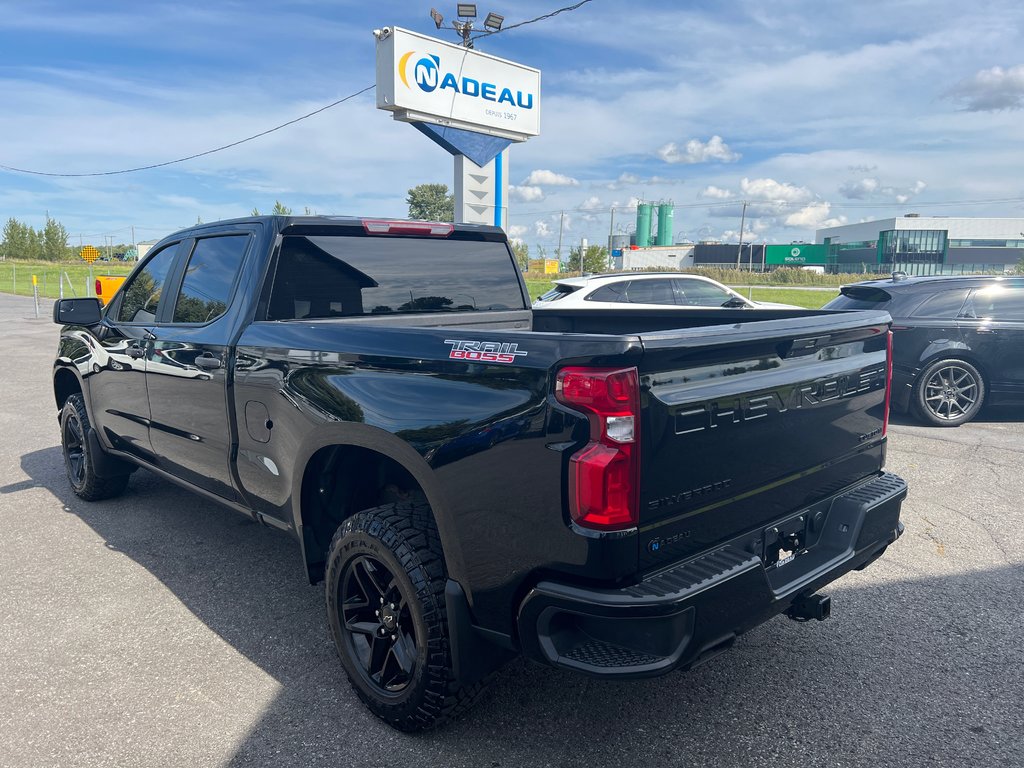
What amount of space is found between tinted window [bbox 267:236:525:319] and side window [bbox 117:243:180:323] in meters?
1.23

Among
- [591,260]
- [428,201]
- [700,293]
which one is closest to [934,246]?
[591,260]

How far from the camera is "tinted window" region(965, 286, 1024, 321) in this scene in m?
7.79

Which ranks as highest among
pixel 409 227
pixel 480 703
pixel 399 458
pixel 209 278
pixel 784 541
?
pixel 409 227

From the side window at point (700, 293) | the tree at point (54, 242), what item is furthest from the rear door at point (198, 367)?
the tree at point (54, 242)

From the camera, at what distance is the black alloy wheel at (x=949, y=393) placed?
311 inches

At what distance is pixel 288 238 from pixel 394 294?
1.97ft

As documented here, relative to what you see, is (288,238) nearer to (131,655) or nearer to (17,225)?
(131,655)

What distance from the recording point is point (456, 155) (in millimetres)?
17594

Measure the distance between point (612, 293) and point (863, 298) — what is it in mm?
4002

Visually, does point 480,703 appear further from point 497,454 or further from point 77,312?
point 77,312

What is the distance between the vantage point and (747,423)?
99.1 inches

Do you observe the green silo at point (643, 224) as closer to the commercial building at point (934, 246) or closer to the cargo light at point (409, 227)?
the commercial building at point (934, 246)

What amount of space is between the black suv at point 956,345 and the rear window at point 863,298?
0.06 ft

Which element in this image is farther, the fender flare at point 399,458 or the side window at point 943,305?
the side window at point 943,305
